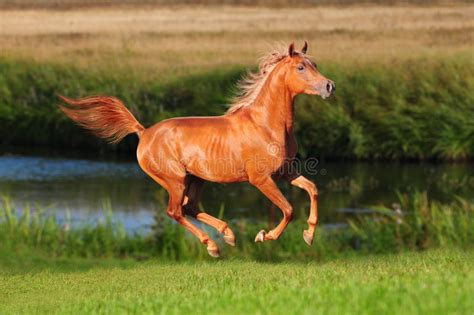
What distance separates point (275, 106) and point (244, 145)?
1.43 ft

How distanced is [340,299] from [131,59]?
1103 inches

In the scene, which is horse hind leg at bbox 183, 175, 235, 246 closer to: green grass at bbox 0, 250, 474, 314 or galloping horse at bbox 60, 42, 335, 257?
galloping horse at bbox 60, 42, 335, 257

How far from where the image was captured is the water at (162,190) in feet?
66.3

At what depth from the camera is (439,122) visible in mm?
25469

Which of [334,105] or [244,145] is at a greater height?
[244,145]

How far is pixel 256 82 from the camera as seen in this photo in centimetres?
904

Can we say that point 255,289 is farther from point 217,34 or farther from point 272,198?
point 217,34

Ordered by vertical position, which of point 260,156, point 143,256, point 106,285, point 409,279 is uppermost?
point 260,156

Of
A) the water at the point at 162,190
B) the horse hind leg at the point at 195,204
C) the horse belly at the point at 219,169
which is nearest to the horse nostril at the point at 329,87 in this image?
the horse belly at the point at 219,169

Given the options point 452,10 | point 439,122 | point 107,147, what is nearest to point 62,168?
point 107,147

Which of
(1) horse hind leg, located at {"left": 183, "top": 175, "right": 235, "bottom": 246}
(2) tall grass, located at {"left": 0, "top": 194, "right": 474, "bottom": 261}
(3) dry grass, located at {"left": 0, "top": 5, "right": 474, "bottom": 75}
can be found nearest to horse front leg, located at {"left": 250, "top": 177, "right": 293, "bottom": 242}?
(1) horse hind leg, located at {"left": 183, "top": 175, "right": 235, "bottom": 246}

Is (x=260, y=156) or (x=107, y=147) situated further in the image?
(x=107, y=147)

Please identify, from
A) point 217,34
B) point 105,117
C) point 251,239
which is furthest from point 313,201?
point 217,34

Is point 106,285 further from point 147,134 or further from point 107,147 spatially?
point 107,147
